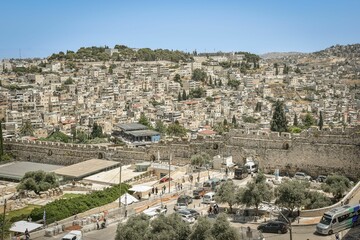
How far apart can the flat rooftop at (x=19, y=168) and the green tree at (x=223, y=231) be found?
71.8ft

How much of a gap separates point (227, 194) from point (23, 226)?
876 cm

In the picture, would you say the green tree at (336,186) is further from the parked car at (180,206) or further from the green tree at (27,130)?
the green tree at (27,130)

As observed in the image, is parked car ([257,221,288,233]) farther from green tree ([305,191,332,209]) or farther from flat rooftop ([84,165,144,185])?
flat rooftop ([84,165,144,185])

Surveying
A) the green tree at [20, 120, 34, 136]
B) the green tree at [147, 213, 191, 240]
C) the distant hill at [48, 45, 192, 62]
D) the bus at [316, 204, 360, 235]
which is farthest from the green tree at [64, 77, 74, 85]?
the bus at [316, 204, 360, 235]

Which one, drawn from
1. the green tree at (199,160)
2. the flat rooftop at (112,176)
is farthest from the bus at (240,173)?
the flat rooftop at (112,176)

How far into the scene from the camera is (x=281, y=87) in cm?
17188

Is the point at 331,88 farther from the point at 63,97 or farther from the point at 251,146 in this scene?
the point at 251,146

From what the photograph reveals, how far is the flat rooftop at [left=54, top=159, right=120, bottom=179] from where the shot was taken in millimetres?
31406

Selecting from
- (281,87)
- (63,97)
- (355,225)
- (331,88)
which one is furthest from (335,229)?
(331,88)

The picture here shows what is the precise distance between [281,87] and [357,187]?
154 m

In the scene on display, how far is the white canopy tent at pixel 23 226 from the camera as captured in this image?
66.2 ft

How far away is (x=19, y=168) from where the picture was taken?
36.2 m

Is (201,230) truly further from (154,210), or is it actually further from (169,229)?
(154,210)

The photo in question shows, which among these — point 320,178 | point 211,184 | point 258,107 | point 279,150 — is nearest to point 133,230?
point 211,184
